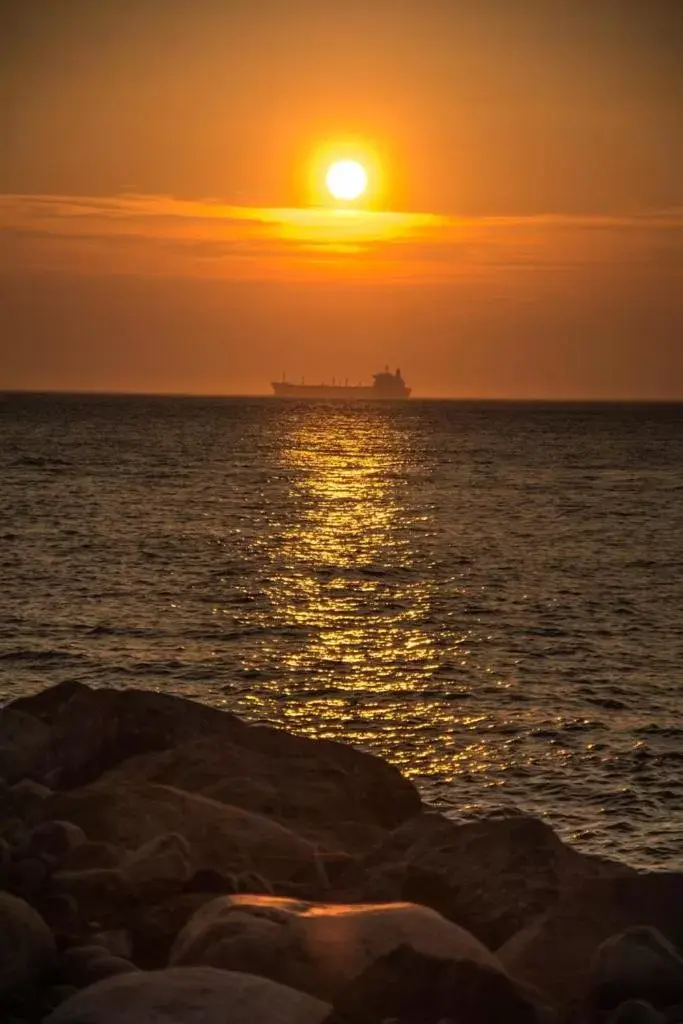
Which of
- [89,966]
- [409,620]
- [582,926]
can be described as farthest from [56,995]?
[409,620]

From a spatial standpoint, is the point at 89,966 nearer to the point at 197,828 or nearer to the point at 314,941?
the point at 314,941

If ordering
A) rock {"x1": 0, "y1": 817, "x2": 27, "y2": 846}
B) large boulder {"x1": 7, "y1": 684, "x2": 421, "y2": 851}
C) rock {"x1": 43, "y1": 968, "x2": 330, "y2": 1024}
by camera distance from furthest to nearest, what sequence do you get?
large boulder {"x1": 7, "y1": 684, "x2": 421, "y2": 851}, rock {"x1": 0, "y1": 817, "x2": 27, "y2": 846}, rock {"x1": 43, "y1": 968, "x2": 330, "y2": 1024}

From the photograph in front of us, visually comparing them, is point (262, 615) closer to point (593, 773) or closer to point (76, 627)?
point (76, 627)

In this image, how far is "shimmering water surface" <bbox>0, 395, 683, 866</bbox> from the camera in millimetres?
21672

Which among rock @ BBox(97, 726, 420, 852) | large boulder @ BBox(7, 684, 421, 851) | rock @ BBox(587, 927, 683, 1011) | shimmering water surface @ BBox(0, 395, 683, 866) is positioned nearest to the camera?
rock @ BBox(587, 927, 683, 1011)

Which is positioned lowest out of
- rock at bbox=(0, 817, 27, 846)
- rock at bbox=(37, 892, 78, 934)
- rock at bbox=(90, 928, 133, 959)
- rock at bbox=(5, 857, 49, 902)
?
rock at bbox=(90, 928, 133, 959)

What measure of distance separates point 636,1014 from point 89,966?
166 inches

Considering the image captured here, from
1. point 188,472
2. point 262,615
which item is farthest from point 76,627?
point 188,472

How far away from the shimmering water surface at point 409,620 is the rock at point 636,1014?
22.8 ft

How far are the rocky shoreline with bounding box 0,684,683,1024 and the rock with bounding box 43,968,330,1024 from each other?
0.05ft

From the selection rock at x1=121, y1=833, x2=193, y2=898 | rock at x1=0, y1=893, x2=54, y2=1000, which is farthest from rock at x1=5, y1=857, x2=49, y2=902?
rock at x1=0, y1=893, x2=54, y2=1000

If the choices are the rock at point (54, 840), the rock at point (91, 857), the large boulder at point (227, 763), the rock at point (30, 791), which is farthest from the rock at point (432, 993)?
the rock at point (30, 791)

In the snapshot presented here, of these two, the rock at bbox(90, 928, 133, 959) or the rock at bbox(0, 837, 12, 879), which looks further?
the rock at bbox(0, 837, 12, 879)

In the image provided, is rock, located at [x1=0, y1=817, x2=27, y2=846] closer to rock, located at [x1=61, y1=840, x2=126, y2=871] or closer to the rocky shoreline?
the rocky shoreline
